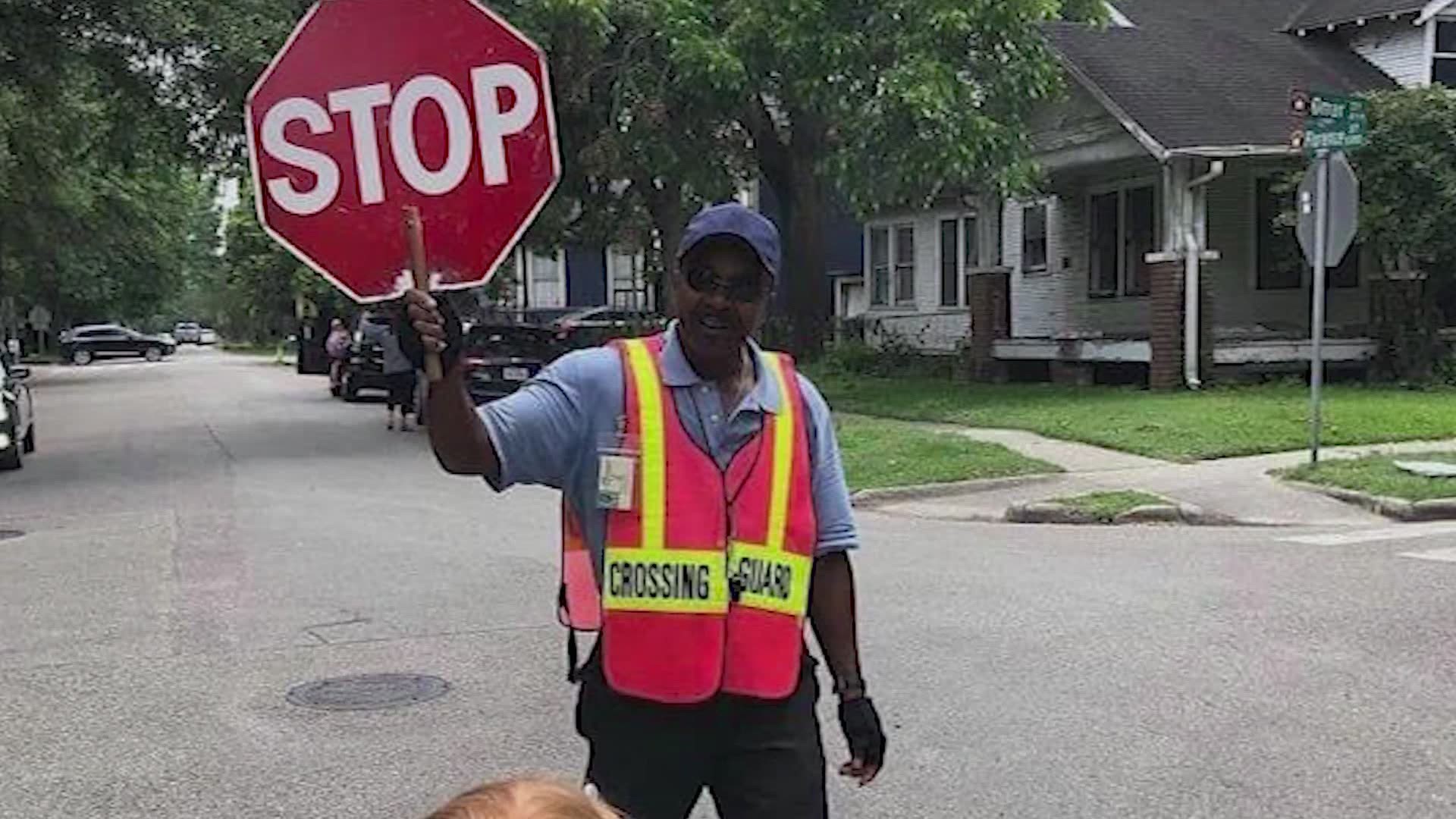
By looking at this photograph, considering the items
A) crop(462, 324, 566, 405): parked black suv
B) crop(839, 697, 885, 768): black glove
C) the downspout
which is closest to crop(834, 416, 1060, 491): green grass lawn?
the downspout

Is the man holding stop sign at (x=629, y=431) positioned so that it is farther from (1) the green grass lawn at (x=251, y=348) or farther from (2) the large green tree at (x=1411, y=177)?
(1) the green grass lawn at (x=251, y=348)

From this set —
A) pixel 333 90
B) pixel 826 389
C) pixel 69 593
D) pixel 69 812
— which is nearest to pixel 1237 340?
pixel 826 389

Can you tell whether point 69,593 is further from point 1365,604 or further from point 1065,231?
point 1065,231

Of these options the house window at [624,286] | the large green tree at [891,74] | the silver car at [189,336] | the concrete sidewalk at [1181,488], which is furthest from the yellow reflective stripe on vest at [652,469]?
the silver car at [189,336]

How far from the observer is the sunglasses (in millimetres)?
3121

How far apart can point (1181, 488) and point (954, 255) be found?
16.7 meters

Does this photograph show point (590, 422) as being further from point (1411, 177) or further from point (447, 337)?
point (1411, 177)

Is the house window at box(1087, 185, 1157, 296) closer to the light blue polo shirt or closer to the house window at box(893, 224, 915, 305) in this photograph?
the house window at box(893, 224, 915, 305)

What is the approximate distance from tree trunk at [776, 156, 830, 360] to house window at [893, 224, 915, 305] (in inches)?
141

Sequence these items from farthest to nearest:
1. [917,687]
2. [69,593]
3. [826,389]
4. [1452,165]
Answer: [826,389] < [1452,165] < [69,593] < [917,687]

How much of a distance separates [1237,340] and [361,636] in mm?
16437

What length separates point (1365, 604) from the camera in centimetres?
855

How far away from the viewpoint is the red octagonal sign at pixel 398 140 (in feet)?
9.34

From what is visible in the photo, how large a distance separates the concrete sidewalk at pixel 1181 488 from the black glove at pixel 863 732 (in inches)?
377
